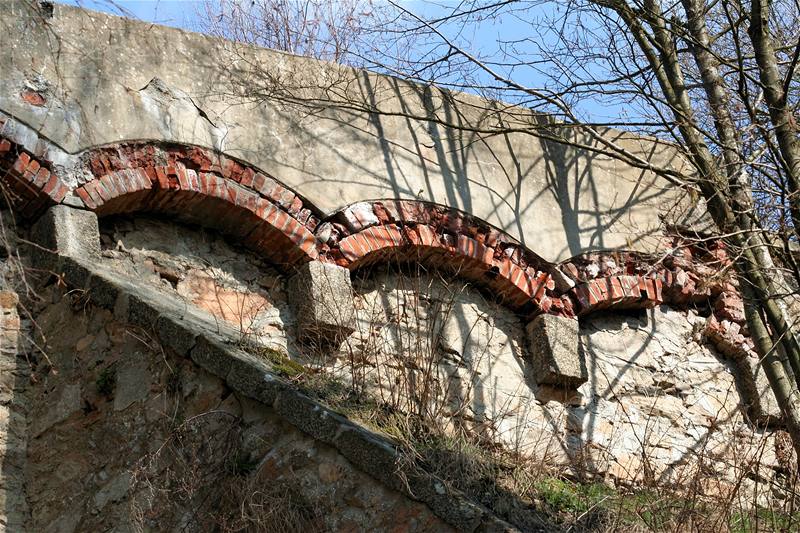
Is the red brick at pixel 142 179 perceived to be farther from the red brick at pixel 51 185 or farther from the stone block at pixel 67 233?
the red brick at pixel 51 185

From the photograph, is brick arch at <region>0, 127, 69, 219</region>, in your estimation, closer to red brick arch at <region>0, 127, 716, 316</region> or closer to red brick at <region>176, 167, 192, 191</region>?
red brick arch at <region>0, 127, 716, 316</region>

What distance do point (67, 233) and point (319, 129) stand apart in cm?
191

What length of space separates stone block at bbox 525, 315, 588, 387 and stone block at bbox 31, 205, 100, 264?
2860 mm

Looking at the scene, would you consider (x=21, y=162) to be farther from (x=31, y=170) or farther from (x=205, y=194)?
(x=205, y=194)

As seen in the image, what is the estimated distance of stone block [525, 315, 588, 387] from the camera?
7.00 metres

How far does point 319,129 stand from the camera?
703 centimetres

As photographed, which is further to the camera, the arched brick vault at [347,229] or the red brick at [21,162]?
the arched brick vault at [347,229]

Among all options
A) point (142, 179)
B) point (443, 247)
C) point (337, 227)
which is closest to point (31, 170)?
point (142, 179)

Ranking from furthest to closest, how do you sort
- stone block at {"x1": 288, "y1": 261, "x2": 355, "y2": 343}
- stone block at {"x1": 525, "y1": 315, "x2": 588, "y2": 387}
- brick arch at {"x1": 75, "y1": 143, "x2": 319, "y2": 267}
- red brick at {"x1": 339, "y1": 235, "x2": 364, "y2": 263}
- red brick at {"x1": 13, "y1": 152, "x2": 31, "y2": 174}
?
stone block at {"x1": 525, "y1": 315, "x2": 588, "y2": 387}
red brick at {"x1": 339, "y1": 235, "x2": 364, "y2": 263}
stone block at {"x1": 288, "y1": 261, "x2": 355, "y2": 343}
brick arch at {"x1": 75, "y1": 143, "x2": 319, "y2": 267}
red brick at {"x1": 13, "y1": 152, "x2": 31, "y2": 174}

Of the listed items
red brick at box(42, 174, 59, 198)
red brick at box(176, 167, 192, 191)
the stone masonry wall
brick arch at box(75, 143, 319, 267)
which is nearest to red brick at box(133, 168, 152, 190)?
brick arch at box(75, 143, 319, 267)

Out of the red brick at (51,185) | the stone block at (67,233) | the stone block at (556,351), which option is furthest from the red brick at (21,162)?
the stone block at (556,351)

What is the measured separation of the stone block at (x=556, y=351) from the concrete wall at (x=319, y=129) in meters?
0.54

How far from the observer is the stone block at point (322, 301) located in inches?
246

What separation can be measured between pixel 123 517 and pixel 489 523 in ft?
5.38
